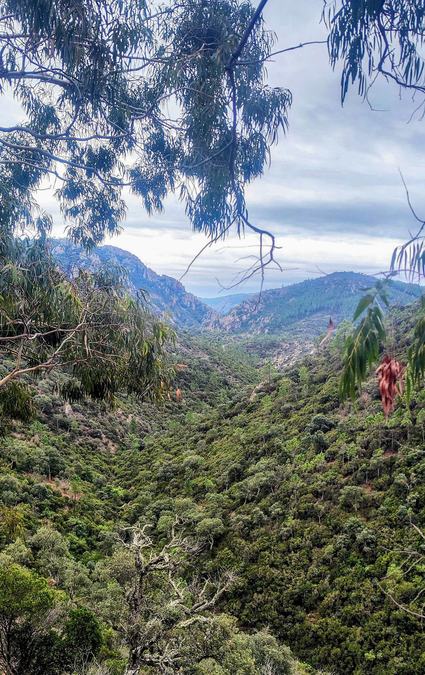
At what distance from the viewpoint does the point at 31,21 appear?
2.32m

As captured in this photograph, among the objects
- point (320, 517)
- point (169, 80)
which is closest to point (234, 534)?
point (320, 517)

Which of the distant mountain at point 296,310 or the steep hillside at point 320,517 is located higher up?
the distant mountain at point 296,310

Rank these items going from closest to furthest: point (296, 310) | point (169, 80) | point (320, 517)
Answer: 1. point (169, 80)
2. point (320, 517)
3. point (296, 310)

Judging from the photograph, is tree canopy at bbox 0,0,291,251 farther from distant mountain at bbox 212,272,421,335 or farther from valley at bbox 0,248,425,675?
distant mountain at bbox 212,272,421,335

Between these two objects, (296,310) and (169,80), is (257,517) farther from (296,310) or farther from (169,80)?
(296,310)

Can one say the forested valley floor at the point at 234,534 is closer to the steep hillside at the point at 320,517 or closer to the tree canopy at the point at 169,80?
the steep hillside at the point at 320,517

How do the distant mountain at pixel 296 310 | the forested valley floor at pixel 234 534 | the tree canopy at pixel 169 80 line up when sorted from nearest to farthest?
the tree canopy at pixel 169 80, the forested valley floor at pixel 234 534, the distant mountain at pixel 296 310

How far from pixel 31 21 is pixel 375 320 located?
253cm

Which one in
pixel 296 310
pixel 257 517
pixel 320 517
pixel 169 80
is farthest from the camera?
pixel 296 310

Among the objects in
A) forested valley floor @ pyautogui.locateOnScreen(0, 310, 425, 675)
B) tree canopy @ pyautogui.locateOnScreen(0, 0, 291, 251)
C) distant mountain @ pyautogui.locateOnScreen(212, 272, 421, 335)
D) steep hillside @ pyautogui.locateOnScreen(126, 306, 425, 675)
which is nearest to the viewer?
tree canopy @ pyautogui.locateOnScreen(0, 0, 291, 251)

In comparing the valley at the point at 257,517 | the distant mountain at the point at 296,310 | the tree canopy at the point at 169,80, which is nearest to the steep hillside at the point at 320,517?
the valley at the point at 257,517

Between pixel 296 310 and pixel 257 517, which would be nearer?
pixel 257 517

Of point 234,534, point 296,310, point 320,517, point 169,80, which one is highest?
point 296,310

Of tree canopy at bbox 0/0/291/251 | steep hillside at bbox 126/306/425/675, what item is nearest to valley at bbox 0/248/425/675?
steep hillside at bbox 126/306/425/675
